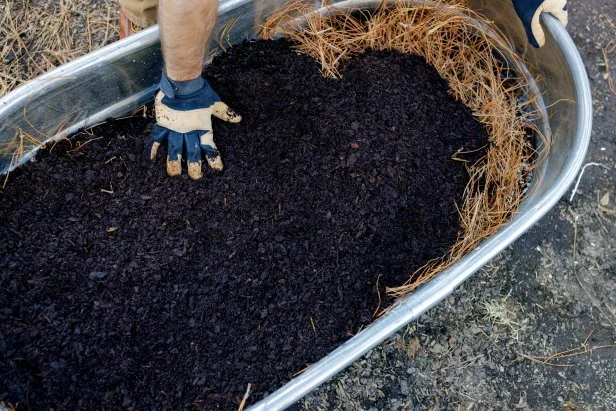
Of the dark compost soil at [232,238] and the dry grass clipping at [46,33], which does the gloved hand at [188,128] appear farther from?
the dry grass clipping at [46,33]

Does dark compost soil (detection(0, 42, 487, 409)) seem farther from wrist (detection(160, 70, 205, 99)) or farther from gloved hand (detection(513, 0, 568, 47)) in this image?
gloved hand (detection(513, 0, 568, 47))

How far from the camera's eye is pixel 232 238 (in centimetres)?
127

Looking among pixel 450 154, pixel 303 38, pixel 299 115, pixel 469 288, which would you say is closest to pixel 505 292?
pixel 469 288

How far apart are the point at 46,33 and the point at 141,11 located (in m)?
0.42

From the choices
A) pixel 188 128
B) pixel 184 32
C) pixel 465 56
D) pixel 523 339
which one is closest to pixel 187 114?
pixel 188 128

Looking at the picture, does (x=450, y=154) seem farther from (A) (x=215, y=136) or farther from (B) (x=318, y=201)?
(A) (x=215, y=136)

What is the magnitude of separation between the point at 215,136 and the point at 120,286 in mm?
415

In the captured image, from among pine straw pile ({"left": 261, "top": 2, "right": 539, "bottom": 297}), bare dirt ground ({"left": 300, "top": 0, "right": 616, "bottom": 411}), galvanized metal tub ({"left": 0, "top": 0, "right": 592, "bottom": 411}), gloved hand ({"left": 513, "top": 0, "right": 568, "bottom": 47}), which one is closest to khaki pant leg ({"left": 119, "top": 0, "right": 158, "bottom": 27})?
galvanized metal tub ({"left": 0, "top": 0, "right": 592, "bottom": 411})

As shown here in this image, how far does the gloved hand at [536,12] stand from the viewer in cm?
134

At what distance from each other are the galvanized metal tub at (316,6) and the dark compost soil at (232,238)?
0.25ft

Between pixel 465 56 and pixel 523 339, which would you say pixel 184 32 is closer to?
→ pixel 465 56

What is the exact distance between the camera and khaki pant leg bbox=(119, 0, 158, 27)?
4.67ft

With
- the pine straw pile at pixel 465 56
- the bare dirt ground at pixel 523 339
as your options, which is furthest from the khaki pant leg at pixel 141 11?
the bare dirt ground at pixel 523 339

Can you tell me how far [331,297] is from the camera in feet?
4.14
